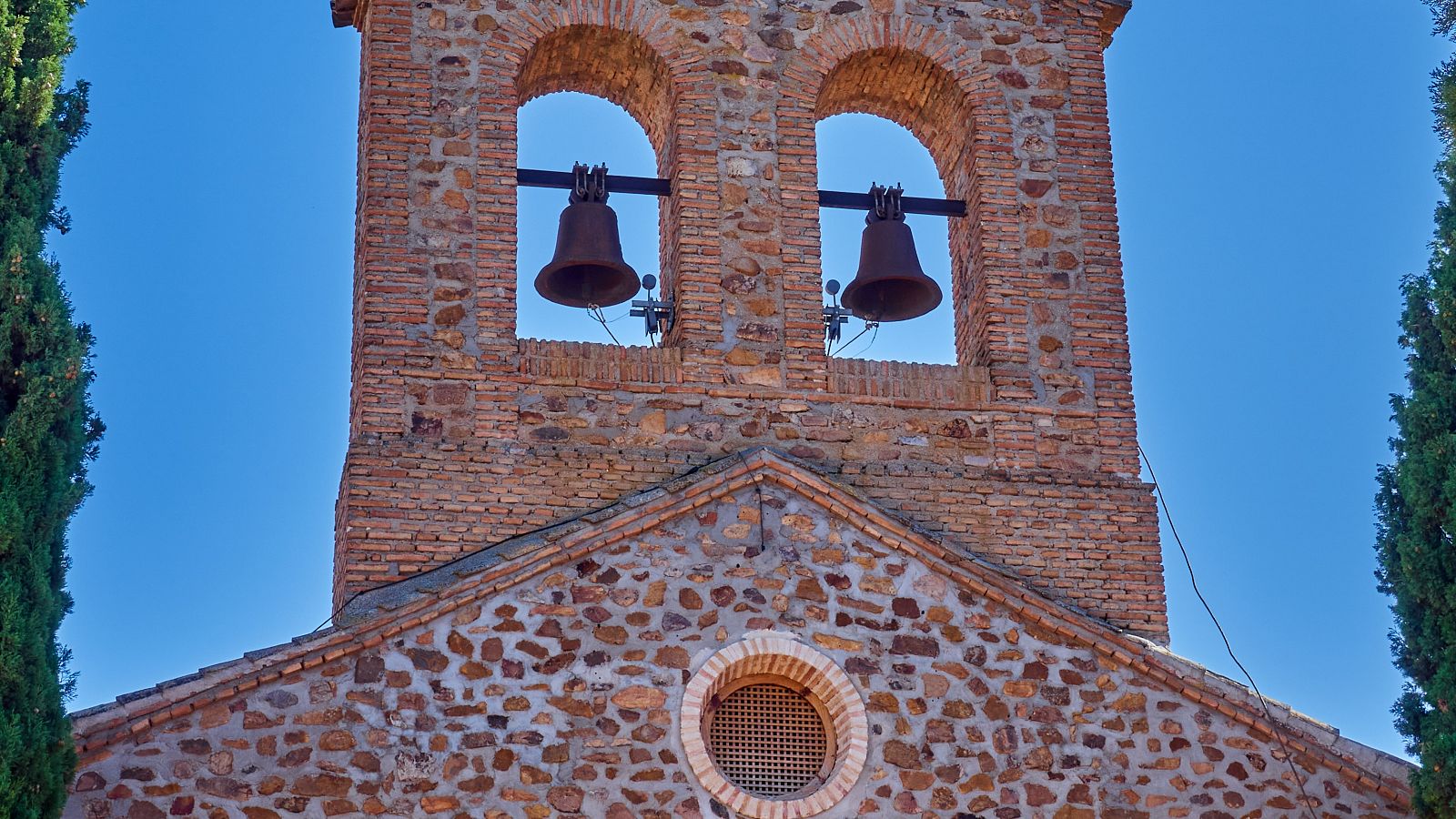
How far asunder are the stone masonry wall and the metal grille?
0.35 meters

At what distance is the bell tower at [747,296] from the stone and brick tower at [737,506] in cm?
2

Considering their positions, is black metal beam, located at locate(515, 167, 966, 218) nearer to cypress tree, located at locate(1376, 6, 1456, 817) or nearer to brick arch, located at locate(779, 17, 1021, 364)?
brick arch, located at locate(779, 17, 1021, 364)

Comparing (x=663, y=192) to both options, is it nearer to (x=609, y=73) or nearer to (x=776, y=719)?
(x=609, y=73)

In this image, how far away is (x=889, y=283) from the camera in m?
15.8

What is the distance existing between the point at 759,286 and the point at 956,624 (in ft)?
10.2

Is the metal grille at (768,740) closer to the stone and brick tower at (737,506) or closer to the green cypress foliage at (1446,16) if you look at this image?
the stone and brick tower at (737,506)

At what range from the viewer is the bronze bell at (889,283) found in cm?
1573

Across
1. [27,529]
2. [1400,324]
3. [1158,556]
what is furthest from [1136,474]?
[27,529]

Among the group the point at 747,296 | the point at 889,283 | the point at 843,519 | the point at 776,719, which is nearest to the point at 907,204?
the point at 889,283

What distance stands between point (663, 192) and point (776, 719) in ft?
13.9

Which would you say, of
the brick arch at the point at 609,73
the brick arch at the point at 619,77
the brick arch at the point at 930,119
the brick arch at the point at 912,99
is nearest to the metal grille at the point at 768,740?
the brick arch at the point at 619,77

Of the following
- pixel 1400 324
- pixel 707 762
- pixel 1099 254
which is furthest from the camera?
pixel 1099 254

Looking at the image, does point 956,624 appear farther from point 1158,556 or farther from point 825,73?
point 825,73

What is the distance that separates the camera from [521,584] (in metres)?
12.7
